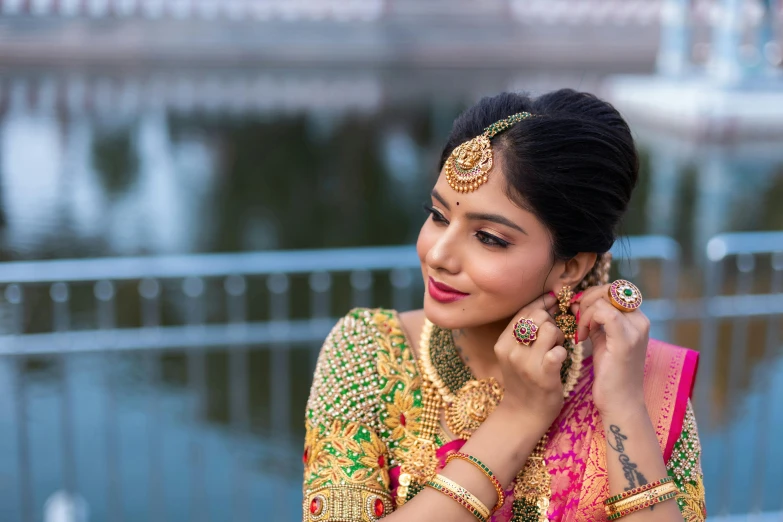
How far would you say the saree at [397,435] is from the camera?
1.58m

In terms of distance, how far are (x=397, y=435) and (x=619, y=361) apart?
1.44ft

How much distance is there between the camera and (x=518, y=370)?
1.52 meters

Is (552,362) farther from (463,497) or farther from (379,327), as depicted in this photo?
(379,327)

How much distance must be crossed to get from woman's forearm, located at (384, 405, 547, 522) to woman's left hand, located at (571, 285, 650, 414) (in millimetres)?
128

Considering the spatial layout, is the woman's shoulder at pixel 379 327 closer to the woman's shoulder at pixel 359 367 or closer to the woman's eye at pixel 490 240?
the woman's shoulder at pixel 359 367

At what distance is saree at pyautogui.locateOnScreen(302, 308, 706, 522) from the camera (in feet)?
5.20

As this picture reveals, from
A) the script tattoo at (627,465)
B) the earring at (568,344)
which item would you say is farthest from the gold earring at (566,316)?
the script tattoo at (627,465)

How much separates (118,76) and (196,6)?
5651mm

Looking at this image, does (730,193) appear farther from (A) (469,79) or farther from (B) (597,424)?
(A) (469,79)

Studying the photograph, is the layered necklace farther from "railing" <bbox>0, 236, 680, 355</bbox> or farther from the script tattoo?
"railing" <bbox>0, 236, 680, 355</bbox>

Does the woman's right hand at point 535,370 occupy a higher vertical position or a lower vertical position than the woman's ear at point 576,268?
lower

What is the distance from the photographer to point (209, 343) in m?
3.90

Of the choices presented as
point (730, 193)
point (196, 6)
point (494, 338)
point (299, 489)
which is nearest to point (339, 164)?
point (730, 193)

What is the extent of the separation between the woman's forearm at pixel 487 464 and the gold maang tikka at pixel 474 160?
41 centimetres
